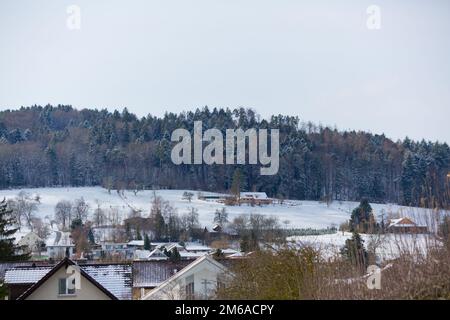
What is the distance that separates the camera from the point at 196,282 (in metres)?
10.9

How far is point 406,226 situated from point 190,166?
900 inches

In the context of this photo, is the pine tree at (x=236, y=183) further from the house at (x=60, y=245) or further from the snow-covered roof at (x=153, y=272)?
the snow-covered roof at (x=153, y=272)

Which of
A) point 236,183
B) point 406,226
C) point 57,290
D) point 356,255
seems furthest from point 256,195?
point 406,226

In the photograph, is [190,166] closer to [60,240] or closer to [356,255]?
[60,240]

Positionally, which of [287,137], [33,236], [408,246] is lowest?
[33,236]

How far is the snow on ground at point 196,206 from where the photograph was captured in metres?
23.0

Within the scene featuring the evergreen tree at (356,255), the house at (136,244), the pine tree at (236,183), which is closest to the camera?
the evergreen tree at (356,255)

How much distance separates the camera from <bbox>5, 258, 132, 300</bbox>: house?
1123 centimetres

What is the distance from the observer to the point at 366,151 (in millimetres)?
21719

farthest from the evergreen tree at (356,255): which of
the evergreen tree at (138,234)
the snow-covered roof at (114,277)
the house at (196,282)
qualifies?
the evergreen tree at (138,234)

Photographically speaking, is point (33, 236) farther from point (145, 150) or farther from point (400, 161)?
point (400, 161)

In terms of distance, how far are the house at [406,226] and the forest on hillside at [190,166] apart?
23.2 ft
